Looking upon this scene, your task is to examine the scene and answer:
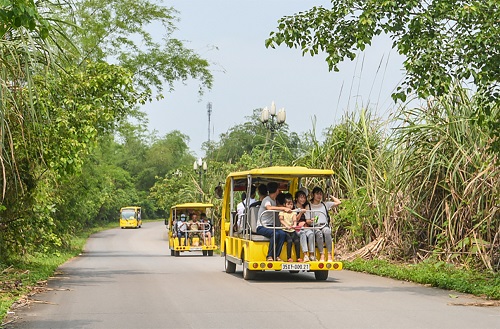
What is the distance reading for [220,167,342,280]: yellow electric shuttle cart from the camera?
18094 mm

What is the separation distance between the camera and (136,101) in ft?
70.6

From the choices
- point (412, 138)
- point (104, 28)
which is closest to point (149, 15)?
point (104, 28)

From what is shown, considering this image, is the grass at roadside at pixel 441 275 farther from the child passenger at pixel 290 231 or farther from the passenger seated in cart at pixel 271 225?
the passenger seated in cart at pixel 271 225

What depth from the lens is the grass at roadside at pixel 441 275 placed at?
48.6 ft

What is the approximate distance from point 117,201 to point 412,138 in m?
91.3

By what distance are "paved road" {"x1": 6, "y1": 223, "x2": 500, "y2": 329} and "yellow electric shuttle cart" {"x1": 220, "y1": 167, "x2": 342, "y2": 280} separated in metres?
0.33

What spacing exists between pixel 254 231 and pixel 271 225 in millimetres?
503

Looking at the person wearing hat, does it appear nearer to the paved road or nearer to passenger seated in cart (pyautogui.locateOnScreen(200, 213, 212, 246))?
passenger seated in cart (pyautogui.locateOnScreen(200, 213, 212, 246))

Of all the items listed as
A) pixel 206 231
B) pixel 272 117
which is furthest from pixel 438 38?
pixel 206 231

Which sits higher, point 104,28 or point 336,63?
point 104,28

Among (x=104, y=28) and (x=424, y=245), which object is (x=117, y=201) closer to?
(x=104, y=28)

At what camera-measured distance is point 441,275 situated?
17.0 meters

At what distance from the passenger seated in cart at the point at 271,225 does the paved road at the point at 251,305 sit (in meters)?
0.58

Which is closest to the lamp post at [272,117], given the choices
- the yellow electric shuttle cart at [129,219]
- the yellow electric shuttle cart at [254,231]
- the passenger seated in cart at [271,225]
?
the yellow electric shuttle cart at [254,231]
